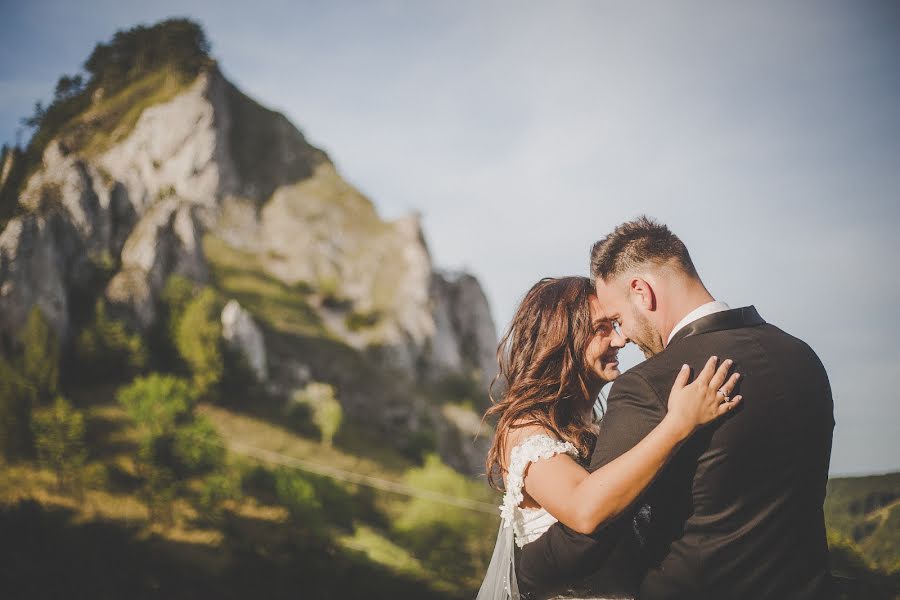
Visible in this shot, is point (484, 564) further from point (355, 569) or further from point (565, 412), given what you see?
point (565, 412)

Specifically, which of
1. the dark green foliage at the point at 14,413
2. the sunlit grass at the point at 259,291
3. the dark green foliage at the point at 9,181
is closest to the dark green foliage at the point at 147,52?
the sunlit grass at the point at 259,291

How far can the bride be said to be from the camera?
88.3 inches

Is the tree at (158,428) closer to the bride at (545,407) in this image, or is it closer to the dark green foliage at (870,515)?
the bride at (545,407)

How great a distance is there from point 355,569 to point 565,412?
626 inches

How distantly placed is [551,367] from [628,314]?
504 mm

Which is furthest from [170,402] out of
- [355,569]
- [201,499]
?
[355,569]

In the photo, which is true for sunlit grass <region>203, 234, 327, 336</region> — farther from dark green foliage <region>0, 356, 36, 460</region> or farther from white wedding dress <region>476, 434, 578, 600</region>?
white wedding dress <region>476, 434, 578, 600</region>

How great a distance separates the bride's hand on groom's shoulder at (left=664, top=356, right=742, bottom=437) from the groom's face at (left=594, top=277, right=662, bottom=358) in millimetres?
442

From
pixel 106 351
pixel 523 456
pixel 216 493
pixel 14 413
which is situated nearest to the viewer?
pixel 523 456

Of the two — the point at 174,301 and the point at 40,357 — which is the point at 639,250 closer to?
the point at 40,357

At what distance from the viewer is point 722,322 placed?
1967mm

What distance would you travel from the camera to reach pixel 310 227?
55.0 m

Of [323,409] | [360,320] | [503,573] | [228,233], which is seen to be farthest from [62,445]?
[228,233]

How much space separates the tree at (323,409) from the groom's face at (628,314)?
3135cm
